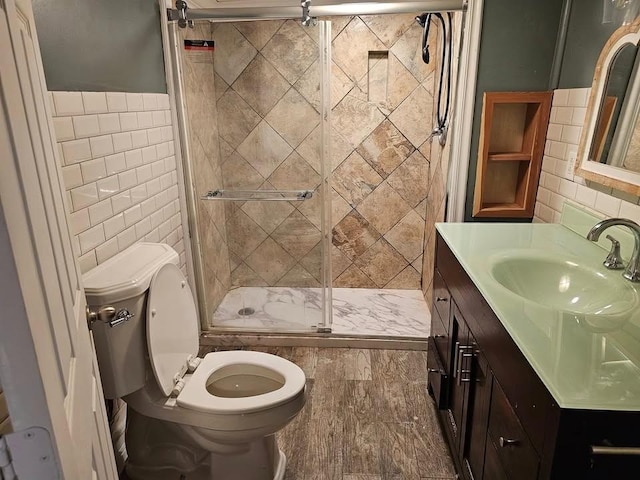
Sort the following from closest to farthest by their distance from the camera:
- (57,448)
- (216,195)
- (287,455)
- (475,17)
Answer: (57,448)
(287,455)
(475,17)
(216,195)

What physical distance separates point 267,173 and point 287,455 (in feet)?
5.29

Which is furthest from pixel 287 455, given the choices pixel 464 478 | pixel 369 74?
pixel 369 74

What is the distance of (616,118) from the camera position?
4.96ft

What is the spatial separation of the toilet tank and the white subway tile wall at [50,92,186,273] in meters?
0.12

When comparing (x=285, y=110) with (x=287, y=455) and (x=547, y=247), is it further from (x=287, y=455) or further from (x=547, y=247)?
(x=287, y=455)

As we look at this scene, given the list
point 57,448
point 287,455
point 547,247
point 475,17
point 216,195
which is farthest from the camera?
point 216,195

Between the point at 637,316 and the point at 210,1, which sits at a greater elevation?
the point at 210,1

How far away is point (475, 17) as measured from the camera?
2018 mm

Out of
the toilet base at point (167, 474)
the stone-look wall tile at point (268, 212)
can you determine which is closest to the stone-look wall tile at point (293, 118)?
the stone-look wall tile at point (268, 212)

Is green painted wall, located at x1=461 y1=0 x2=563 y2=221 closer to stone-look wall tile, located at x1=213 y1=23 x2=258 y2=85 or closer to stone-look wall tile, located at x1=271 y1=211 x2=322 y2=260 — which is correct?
stone-look wall tile, located at x1=271 y1=211 x2=322 y2=260

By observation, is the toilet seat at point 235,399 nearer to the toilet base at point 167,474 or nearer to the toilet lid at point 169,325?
the toilet lid at point 169,325

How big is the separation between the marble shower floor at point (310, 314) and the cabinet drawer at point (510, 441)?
144 cm

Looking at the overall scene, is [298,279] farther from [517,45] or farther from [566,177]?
[517,45]

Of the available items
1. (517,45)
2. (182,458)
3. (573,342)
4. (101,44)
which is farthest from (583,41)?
(182,458)
